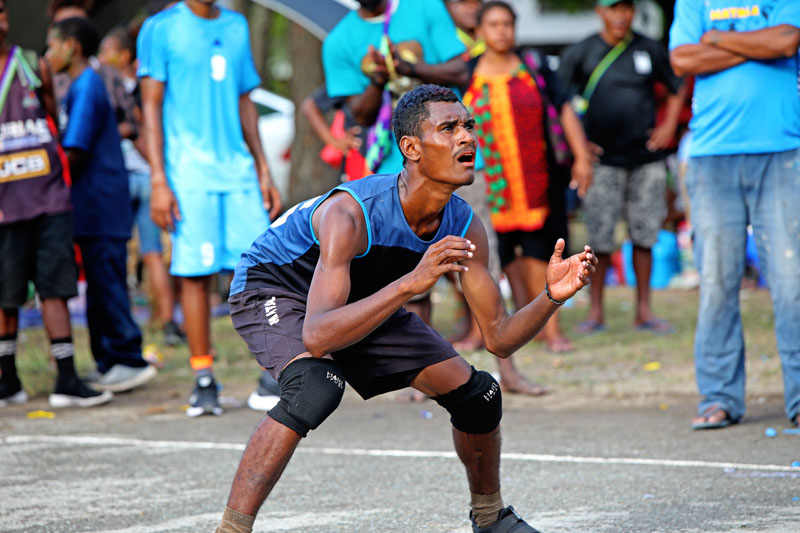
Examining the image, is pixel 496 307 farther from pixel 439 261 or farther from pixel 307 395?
pixel 307 395

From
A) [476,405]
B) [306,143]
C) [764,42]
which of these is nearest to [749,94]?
[764,42]

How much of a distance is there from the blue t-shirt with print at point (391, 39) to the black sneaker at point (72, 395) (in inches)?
85.4

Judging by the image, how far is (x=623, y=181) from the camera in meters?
8.58

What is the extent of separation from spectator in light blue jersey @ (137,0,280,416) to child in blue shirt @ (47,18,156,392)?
0.76m

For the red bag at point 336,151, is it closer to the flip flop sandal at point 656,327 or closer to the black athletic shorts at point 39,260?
the black athletic shorts at point 39,260

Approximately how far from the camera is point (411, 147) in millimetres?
3762

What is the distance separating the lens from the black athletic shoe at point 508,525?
12.1 feet

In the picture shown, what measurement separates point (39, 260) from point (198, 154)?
1.18m

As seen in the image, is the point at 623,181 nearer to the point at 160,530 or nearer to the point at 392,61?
the point at 392,61

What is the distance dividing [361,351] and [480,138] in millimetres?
3625

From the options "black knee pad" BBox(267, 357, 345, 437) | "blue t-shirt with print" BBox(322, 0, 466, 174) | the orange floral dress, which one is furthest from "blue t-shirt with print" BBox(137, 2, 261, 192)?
"black knee pad" BBox(267, 357, 345, 437)

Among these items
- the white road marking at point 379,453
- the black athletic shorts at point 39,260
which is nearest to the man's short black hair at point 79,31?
the black athletic shorts at point 39,260

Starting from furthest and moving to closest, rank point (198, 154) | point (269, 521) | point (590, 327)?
point (590, 327) → point (198, 154) → point (269, 521)

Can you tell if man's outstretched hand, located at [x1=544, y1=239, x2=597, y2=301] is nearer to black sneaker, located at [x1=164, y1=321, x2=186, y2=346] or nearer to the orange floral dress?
the orange floral dress
